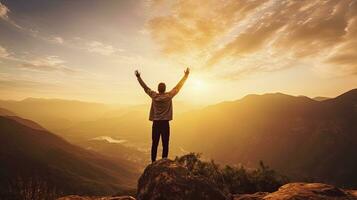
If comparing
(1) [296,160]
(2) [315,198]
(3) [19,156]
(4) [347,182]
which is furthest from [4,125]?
(2) [315,198]

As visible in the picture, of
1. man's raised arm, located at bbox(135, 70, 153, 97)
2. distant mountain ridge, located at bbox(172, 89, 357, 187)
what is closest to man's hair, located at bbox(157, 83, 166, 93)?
man's raised arm, located at bbox(135, 70, 153, 97)

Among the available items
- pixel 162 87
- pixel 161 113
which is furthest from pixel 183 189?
pixel 162 87

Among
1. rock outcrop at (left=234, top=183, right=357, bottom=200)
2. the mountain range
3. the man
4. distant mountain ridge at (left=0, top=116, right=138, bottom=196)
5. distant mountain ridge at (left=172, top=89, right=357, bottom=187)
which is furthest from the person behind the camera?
distant mountain ridge at (left=172, top=89, right=357, bottom=187)

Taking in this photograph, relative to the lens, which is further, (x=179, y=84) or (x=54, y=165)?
(x=54, y=165)

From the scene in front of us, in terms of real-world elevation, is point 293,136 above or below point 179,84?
below

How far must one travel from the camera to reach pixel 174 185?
28.9 feet

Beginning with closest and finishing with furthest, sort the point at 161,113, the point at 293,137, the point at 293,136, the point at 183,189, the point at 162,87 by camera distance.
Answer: the point at 183,189 < the point at 161,113 < the point at 162,87 < the point at 293,137 < the point at 293,136

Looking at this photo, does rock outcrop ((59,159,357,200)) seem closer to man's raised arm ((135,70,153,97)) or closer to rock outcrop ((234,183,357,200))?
rock outcrop ((234,183,357,200))

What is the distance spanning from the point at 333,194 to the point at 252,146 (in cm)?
14420

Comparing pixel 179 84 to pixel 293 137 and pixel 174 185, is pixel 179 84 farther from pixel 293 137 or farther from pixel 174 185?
pixel 293 137

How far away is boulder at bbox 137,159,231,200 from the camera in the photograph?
28.5ft

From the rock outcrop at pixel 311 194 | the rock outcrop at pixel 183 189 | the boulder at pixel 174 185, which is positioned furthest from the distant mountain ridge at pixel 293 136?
the boulder at pixel 174 185

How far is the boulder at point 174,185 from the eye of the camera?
28.5 ft

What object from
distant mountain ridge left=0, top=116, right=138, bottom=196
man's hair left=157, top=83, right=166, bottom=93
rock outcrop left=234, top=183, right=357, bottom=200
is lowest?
distant mountain ridge left=0, top=116, right=138, bottom=196
